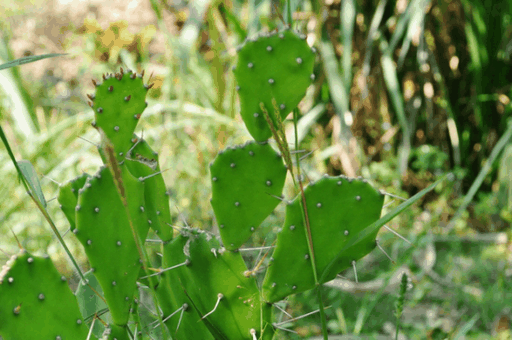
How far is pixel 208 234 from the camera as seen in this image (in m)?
0.55

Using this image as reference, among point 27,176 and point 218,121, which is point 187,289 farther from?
point 218,121

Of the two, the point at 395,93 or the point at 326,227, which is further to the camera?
the point at 395,93

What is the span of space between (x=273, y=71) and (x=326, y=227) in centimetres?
19

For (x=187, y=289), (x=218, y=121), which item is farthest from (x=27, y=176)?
(x=218, y=121)

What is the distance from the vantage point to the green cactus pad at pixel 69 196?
52 cm

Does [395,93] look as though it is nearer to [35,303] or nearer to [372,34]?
Answer: [372,34]

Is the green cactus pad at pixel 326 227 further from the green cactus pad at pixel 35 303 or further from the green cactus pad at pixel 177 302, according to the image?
the green cactus pad at pixel 35 303

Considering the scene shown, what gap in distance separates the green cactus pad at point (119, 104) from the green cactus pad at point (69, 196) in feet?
0.26

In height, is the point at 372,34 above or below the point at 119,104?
below

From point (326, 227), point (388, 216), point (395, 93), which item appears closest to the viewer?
point (388, 216)

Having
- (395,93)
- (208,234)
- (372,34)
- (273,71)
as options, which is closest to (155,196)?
(208,234)

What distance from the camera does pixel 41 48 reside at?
139 inches

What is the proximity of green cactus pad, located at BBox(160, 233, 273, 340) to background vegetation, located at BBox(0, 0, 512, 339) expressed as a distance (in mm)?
1117

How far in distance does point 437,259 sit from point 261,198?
1780 millimetres
